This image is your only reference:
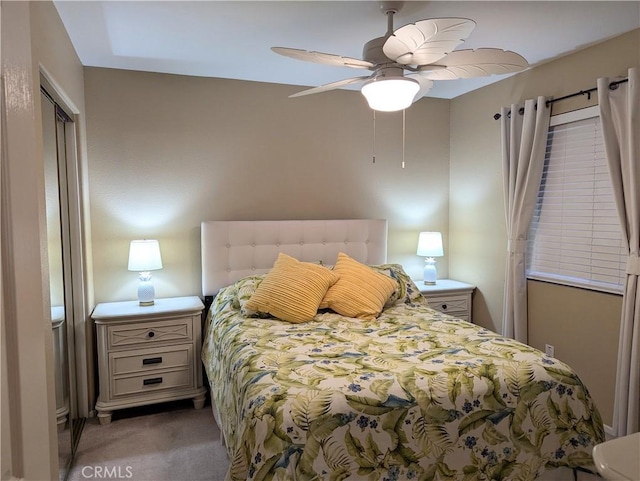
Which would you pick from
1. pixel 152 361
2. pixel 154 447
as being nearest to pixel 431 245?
pixel 152 361

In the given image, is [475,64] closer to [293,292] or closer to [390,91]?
[390,91]

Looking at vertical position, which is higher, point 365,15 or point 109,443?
point 365,15

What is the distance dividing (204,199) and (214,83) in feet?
3.09

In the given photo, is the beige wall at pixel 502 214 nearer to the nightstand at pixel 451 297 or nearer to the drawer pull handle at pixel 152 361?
the nightstand at pixel 451 297

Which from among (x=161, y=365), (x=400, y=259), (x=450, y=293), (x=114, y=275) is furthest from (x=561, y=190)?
(x=114, y=275)

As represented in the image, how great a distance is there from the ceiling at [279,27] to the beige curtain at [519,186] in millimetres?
436

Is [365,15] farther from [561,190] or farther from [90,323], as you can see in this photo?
[90,323]

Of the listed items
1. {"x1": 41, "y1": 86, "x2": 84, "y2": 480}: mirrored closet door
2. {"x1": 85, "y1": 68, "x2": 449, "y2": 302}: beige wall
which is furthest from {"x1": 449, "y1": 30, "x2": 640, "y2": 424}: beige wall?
{"x1": 41, "y1": 86, "x2": 84, "y2": 480}: mirrored closet door

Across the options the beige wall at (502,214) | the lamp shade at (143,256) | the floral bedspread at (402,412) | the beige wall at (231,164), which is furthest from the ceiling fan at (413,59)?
the lamp shade at (143,256)

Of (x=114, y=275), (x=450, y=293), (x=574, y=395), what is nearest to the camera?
(x=574, y=395)

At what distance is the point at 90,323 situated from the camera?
119 inches

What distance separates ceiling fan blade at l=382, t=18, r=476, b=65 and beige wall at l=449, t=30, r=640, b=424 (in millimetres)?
1540

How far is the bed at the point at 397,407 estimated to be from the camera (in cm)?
160

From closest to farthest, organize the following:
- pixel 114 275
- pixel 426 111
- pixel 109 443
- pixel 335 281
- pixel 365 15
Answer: pixel 365 15, pixel 109 443, pixel 335 281, pixel 114 275, pixel 426 111
